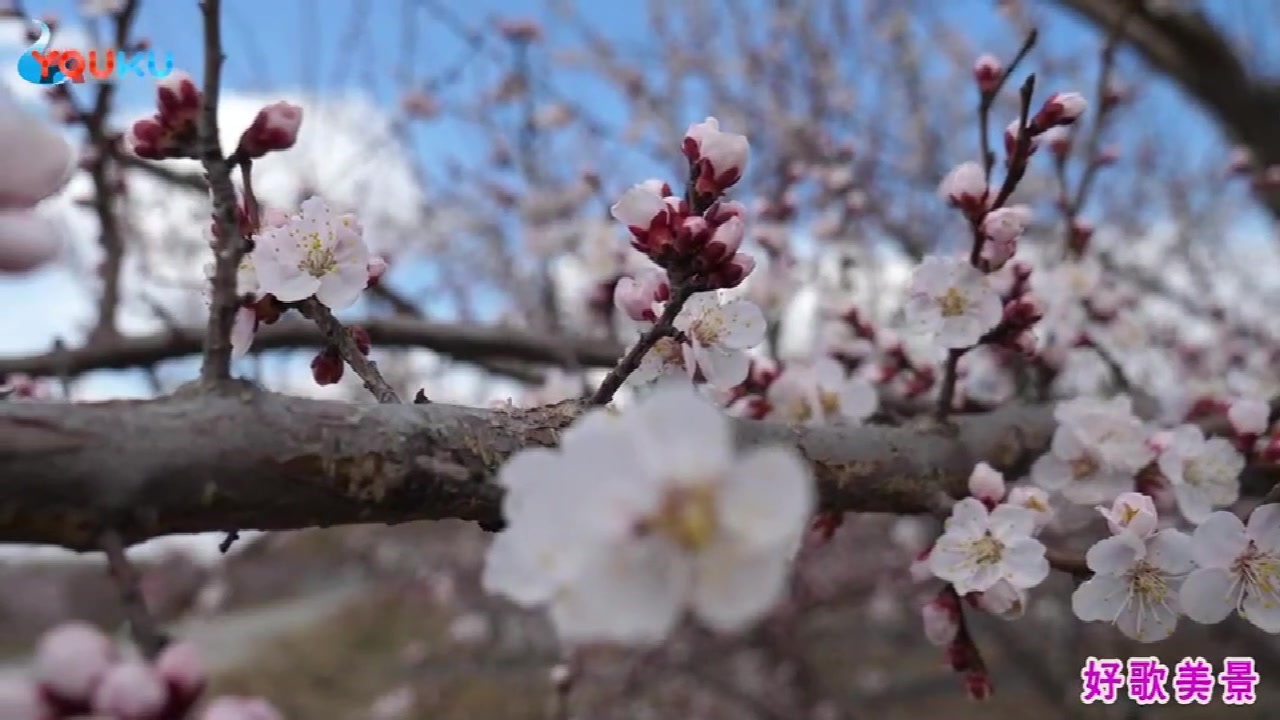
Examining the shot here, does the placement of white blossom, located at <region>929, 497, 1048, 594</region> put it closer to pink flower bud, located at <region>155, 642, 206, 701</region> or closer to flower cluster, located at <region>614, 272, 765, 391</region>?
flower cluster, located at <region>614, 272, 765, 391</region>

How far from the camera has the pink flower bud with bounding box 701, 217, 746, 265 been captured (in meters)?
1.01

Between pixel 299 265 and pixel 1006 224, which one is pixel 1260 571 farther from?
pixel 299 265

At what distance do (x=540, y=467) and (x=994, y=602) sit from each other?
0.77 metres

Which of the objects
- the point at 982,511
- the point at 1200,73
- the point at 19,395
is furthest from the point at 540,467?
the point at 1200,73

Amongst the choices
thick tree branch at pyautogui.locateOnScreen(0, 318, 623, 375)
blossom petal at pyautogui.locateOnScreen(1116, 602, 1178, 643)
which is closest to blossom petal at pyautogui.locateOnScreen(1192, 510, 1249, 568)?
blossom petal at pyautogui.locateOnScreen(1116, 602, 1178, 643)

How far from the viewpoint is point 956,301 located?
140cm

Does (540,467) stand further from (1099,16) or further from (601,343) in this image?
(1099,16)

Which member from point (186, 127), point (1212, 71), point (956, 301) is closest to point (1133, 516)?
point (956, 301)

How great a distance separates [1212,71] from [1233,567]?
408 cm

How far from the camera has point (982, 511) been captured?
44.6 inches

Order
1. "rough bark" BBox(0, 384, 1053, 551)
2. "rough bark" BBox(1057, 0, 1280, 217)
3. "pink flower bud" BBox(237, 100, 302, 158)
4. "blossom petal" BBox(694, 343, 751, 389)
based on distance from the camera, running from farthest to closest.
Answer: "rough bark" BBox(1057, 0, 1280, 217) < "blossom petal" BBox(694, 343, 751, 389) < "pink flower bud" BBox(237, 100, 302, 158) < "rough bark" BBox(0, 384, 1053, 551)

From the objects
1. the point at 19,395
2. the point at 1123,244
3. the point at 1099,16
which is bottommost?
the point at 19,395

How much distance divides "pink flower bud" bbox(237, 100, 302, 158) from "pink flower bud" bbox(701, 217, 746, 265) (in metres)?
0.43

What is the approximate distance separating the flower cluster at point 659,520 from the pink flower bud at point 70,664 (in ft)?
0.90
